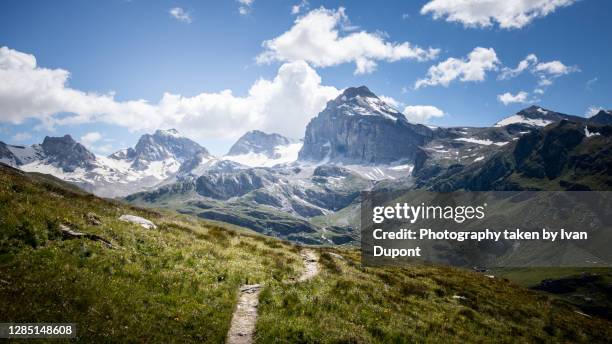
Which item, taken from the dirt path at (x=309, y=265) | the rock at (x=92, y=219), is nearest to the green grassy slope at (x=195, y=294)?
the rock at (x=92, y=219)

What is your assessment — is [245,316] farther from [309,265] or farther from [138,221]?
[138,221]

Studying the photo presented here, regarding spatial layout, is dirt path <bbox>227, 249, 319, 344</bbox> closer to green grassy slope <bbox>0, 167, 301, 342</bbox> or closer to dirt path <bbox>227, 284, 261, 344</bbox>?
dirt path <bbox>227, 284, 261, 344</bbox>

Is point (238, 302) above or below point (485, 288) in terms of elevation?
above

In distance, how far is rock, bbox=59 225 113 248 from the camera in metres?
21.7

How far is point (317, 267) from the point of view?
32.2m

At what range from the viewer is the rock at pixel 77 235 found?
2167 cm

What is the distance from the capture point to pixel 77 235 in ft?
72.4

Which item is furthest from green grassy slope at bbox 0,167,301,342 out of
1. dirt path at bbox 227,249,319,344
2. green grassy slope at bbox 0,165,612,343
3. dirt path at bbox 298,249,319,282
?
dirt path at bbox 298,249,319,282

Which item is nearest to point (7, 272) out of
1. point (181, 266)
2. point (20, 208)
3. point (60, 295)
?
point (60, 295)

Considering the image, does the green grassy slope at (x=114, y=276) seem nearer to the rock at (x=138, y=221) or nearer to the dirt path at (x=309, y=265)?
the dirt path at (x=309, y=265)

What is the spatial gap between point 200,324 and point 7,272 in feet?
28.2

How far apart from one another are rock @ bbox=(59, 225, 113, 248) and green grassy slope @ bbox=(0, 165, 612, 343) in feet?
1.54

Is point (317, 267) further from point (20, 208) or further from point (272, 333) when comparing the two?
point (20, 208)

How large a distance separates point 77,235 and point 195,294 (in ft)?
26.9
